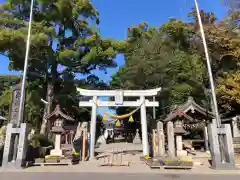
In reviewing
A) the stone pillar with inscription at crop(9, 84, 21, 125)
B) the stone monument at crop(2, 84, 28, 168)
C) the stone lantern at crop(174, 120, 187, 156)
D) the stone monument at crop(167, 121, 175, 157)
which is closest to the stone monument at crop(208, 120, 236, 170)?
the stone monument at crop(167, 121, 175, 157)

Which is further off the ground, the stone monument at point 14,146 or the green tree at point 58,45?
the green tree at point 58,45

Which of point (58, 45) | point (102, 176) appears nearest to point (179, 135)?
point (102, 176)

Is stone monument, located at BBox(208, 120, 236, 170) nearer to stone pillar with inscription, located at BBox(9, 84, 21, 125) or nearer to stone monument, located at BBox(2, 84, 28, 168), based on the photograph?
stone monument, located at BBox(2, 84, 28, 168)

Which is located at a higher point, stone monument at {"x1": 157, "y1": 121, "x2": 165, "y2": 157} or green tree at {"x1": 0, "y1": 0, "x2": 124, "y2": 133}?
green tree at {"x1": 0, "y1": 0, "x2": 124, "y2": 133}

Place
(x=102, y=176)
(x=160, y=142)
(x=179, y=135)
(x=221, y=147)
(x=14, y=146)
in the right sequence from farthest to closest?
1. (x=179, y=135)
2. (x=160, y=142)
3. (x=14, y=146)
4. (x=221, y=147)
5. (x=102, y=176)

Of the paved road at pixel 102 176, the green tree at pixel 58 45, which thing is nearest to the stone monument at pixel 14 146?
the paved road at pixel 102 176

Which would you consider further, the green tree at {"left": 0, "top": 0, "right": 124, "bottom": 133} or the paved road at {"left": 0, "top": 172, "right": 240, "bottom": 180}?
the green tree at {"left": 0, "top": 0, "right": 124, "bottom": 133}

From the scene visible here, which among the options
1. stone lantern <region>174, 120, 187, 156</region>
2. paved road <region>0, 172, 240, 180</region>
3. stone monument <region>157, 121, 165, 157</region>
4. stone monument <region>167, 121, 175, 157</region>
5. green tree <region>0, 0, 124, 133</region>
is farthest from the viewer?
green tree <region>0, 0, 124, 133</region>

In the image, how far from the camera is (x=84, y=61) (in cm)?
1766

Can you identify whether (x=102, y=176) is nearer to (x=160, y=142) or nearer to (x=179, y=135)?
(x=160, y=142)

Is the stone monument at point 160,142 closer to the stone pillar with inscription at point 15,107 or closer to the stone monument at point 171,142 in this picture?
the stone monument at point 171,142

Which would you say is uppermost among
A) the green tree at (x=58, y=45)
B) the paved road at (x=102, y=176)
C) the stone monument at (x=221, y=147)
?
the green tree at (x=58, y=45)

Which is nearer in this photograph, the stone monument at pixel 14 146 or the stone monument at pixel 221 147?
the stone monument at pixel 221 147

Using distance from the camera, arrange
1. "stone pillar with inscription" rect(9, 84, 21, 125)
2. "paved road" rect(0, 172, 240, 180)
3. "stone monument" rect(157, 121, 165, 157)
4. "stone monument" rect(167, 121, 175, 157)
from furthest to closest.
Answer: "stone monument" rect(167, 121, 175, 157) < "stone monument" rect(157, 121, 165, 157) < "stone pillar with inscription" rect(9, 84, 21, 125) < "paved road" rect(0, 172, 240, 180)
